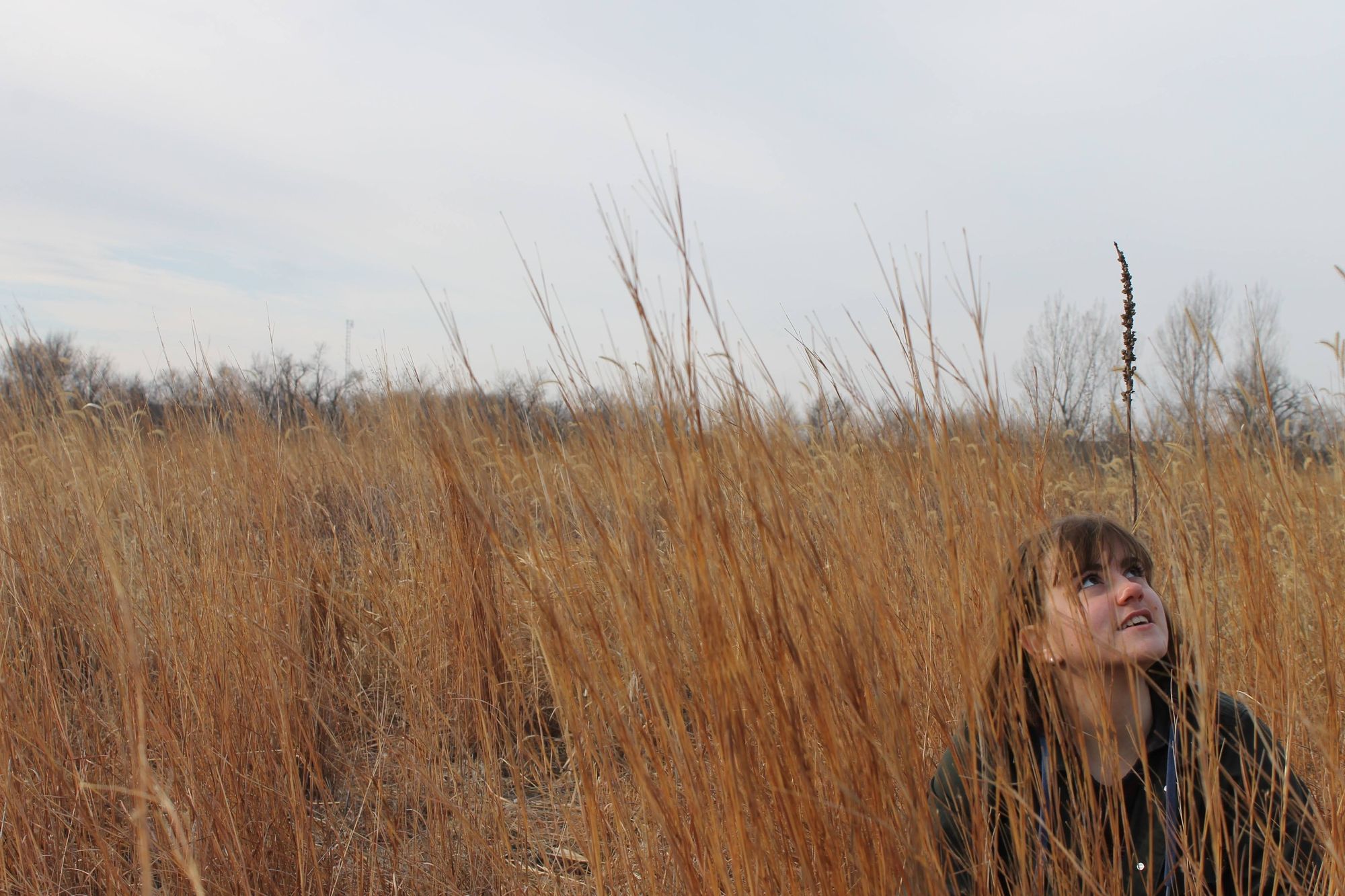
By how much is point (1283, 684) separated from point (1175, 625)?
243 millimetres

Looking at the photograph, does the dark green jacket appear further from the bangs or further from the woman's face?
the bangs

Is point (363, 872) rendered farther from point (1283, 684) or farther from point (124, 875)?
point (1283, 684)

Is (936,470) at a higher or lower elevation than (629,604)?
higher

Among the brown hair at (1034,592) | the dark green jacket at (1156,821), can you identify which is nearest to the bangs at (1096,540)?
the brown hair at (1034,592)

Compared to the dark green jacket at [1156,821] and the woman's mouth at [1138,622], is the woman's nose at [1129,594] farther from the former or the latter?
the dark green jacket at [1156,821]

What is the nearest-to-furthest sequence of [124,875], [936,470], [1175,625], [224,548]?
[936,470]
[1175,625]
[124,875]
[224,548]

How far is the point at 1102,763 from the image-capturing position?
979 millimetres

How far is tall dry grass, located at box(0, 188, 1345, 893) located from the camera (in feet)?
3.15

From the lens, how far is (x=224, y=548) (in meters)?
2.14

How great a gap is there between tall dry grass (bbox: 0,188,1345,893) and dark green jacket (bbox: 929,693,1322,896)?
78 mm

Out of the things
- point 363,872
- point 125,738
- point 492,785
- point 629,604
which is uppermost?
point 629,604

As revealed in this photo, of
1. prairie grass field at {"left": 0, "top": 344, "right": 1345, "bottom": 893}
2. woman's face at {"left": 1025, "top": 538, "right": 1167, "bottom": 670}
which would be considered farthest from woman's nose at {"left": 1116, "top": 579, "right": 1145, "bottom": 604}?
prairie grass field at {"left": 0, "top": 344, "right": 1345, "bottom": 893}

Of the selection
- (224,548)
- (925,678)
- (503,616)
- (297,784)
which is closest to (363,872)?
(297,784)

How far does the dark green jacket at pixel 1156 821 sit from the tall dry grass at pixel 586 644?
0.26 ft
